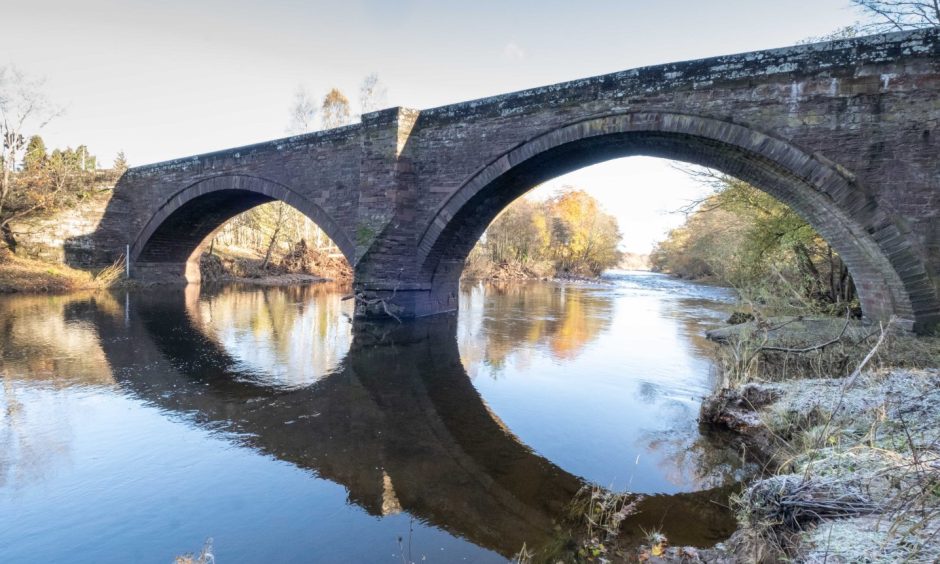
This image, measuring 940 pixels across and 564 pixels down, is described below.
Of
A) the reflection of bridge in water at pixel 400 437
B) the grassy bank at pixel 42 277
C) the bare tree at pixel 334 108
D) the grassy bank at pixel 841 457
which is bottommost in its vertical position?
the reflection of bridge in water at pixel 400 437

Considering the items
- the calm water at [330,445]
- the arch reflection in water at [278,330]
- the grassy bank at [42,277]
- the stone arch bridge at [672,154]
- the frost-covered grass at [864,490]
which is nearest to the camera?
the frost-covered grass at [864,490]

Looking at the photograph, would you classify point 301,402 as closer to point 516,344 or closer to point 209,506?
point 209,506

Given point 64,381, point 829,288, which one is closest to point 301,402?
point 64,381

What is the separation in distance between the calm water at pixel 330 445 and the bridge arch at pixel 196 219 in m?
5.11

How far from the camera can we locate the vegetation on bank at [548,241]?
31844 mm

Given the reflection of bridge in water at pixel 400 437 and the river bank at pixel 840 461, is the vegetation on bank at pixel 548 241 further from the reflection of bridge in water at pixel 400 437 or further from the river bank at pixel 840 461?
the river bank at pixel 840 461

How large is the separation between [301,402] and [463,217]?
633 centimetres

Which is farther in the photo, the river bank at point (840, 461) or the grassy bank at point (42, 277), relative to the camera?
the grassy bank at point (42, 277)

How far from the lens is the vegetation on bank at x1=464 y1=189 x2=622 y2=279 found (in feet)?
104

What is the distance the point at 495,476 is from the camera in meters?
3.53

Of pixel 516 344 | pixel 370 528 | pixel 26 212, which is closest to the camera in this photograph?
pixel 370 528

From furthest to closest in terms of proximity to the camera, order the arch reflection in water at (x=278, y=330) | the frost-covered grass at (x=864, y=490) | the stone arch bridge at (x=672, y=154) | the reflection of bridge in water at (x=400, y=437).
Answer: the arch reflection in water at (x=278, y=330), the stone arch bridge at (x=672, y=154), the reflection of bridge in water at (x=400, y=437), the frost-covered grass at (x=864, y=490)

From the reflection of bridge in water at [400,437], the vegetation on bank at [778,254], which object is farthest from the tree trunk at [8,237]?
the vegetation on bank at [778,254]

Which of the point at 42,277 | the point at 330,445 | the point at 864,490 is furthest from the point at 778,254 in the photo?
the point at 42,277
